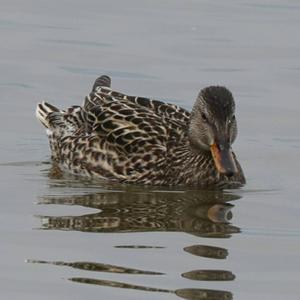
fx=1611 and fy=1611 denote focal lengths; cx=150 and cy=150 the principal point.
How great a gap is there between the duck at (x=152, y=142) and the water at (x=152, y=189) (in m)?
0.22

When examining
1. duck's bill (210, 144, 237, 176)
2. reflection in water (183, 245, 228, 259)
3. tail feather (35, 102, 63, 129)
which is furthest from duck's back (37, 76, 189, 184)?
reflection in water (183, 245, 228, 259)

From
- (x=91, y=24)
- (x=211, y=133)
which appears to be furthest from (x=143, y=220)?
(x=91, y=24)

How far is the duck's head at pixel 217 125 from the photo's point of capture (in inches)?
504

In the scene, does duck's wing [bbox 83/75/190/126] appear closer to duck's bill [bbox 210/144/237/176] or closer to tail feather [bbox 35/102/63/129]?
tail feather [bbox 35/102/63/129]

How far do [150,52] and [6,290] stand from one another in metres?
8.79

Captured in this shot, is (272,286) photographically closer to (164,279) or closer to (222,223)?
(164,279)

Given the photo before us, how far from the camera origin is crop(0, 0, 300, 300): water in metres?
10.1

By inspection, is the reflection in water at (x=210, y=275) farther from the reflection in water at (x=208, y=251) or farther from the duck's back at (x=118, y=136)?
the duck's back at (x=118, y=136)

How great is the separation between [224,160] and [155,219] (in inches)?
43.1

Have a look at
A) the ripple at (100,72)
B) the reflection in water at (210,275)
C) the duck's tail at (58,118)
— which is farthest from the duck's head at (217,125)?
the ripple at (100,72)

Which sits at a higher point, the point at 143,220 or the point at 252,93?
the point at 252,93

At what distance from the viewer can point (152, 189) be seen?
1330 centimetres

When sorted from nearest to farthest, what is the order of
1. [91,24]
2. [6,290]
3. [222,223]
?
[6,290] → [222,223] → [91,24]

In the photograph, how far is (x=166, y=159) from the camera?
1362cm
